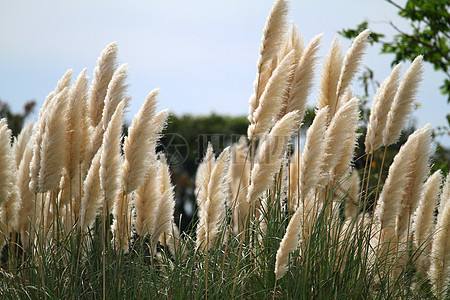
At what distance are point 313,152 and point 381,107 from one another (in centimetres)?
93

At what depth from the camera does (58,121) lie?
4.91m

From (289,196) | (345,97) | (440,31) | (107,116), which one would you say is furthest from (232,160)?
(440,31)

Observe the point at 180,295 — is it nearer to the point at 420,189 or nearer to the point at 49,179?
the point at 49,179

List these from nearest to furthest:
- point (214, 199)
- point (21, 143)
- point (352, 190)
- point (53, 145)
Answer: point (214, 199) → point (53, 145) → point (352, 190) → point (21, 143)

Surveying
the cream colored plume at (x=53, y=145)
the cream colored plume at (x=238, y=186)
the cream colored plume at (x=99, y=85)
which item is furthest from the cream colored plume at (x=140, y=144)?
the cream colored plume at (x=238, y=186)

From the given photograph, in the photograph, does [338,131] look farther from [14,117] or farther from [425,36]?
[14,117]

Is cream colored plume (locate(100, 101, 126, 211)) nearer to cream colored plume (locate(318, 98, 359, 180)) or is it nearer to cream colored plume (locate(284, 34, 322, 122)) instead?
cream colored plume (locate(318, 98, 359, 180))

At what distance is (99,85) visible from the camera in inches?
211

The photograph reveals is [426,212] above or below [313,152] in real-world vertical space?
below

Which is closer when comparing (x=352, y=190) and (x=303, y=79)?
(x=303, y=79)

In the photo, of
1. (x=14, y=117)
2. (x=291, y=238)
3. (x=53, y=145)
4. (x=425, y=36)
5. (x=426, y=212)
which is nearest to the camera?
(x=291, y=238)

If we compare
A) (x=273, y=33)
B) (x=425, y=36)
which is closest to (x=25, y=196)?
(x=273, y=33)

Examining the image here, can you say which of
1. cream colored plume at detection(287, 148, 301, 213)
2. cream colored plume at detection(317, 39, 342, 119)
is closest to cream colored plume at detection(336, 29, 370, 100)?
cream colored plume at detection(317, 39, 342, 119)

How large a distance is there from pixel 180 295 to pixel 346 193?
4.99 feet
